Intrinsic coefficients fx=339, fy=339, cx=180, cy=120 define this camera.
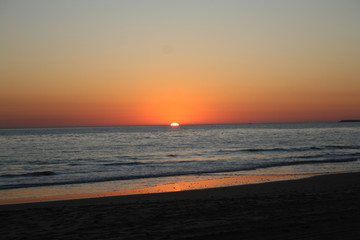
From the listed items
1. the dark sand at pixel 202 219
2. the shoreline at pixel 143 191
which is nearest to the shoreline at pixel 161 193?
the shoreline at pixel 143 191

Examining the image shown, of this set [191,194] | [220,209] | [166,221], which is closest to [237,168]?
[191,194]

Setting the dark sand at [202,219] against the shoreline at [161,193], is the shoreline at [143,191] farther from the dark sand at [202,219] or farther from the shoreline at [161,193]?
the dark sand at [202,219]

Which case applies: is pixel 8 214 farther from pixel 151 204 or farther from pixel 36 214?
pixel 151 204

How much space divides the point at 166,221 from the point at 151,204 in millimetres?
2661

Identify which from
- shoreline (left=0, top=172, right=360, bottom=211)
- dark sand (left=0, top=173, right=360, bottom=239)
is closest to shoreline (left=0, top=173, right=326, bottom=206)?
shoreline (left=0, top=172, right=360, bottom=211)

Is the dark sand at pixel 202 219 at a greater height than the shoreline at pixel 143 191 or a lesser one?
greater

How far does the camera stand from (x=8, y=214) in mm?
9812

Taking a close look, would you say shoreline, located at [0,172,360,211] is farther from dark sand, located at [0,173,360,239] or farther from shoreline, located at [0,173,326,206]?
dark sand, located at [0,173,360,239]

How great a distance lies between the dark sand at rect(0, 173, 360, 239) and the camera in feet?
23.4

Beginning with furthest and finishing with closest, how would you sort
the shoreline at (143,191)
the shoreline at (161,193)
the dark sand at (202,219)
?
1. the shoreline at (143,191)
2. the shoreline at (161,193)
3. the dark sand at (202,219)

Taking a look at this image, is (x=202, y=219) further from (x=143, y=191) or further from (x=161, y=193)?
(x=143, y=191)

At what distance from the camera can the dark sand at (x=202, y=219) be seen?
23.4ft

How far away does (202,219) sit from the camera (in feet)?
27.8

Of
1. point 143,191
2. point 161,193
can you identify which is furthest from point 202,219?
point 143,191
